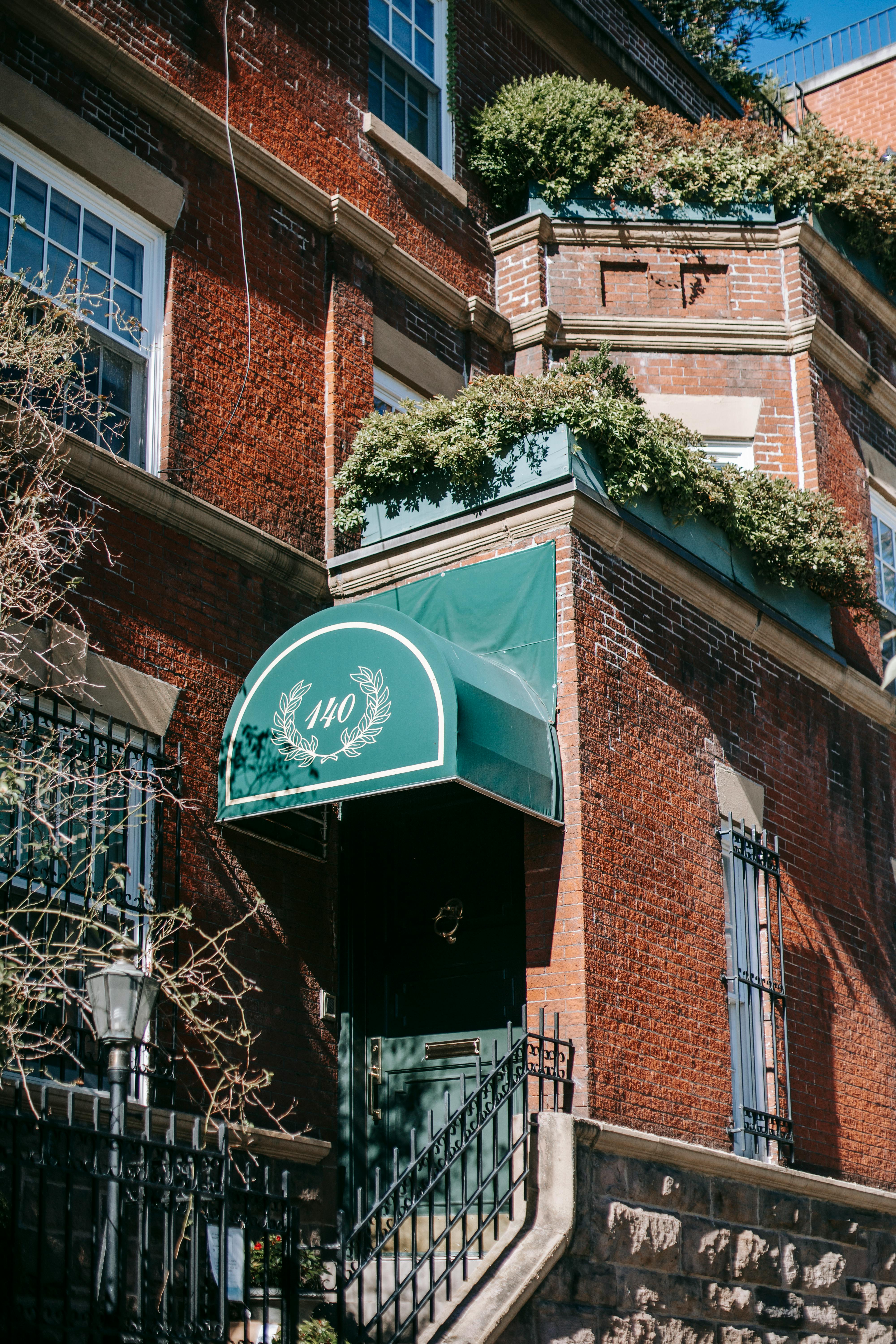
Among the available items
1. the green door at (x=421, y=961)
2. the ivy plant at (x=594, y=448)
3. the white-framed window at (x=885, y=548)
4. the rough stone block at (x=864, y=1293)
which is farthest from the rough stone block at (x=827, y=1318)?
the white-framed window at (x=885, y=548)

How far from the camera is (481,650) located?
33.8ft

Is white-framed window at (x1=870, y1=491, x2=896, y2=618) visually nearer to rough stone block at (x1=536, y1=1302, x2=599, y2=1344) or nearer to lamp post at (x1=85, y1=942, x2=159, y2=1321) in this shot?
rough stone block at (x1=536, y1=1302, x2=599, y2=1344)

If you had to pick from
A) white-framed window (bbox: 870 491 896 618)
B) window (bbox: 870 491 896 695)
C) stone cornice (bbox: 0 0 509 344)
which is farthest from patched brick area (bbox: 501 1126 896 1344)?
stone cornice (bbox: 0 0 509 344)

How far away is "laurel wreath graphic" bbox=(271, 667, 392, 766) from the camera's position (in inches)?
364

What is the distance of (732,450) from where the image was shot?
14.0m

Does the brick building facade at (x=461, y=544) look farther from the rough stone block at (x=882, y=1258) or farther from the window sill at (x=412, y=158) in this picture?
the rough stone block at (x=882, y=1258)

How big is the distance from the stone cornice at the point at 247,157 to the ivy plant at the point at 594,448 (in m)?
1.35

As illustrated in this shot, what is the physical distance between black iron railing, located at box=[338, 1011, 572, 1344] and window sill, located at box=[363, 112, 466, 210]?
7522 mm

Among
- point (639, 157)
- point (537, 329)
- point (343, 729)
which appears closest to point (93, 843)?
point (343, 729)

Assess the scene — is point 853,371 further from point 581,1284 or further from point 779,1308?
point 581,1284

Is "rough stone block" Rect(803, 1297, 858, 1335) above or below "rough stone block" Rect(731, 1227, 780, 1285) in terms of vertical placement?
below

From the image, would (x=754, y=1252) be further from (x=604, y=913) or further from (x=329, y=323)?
(x=329, y=323)

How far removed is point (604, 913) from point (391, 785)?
1.57 metres

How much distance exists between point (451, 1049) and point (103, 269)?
5672 millimetres
